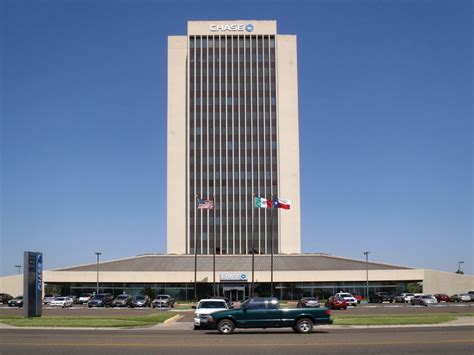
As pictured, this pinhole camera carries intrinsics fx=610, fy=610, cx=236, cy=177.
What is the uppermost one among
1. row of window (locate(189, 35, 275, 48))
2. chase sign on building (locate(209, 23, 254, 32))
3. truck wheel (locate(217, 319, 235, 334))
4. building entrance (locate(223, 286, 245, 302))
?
chase sign on building (locate(209, 23, 254, 32))

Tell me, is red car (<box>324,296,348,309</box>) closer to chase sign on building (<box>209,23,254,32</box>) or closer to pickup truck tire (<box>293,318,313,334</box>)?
pickup truck tire (<box>293,318,313,334</box>)

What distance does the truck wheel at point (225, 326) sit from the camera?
95.5 ft

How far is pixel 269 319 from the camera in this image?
2905 centimetres

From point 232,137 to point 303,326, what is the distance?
89114mm

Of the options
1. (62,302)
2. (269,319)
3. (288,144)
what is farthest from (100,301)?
(288,144)

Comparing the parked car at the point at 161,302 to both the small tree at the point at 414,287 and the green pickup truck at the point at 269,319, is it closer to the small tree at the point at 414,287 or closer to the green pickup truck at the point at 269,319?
the green pickup truck at the point at 269,319

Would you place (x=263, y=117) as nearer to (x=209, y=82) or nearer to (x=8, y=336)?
(x=209, y=82)

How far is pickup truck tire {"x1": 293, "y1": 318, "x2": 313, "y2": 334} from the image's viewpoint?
28.9m

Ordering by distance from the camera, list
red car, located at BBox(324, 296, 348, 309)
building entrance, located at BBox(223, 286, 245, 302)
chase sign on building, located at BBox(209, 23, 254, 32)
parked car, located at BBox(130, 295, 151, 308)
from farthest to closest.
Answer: chase sign on building, located at BBox(209, 23, 254, 32)
building entrance, located at BBox(223, 286, 245, 302)
parked car, located at BBox(130, 295, 151, 308)
red car, located at BBox(324, 296, 348, 309)

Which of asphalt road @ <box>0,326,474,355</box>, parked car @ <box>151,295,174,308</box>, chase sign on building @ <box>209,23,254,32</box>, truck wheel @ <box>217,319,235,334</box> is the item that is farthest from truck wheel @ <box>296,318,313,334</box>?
chase sign on building @ <box>209,23,254,32</box>

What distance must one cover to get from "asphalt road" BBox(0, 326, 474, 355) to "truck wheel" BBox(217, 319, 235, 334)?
45 cm

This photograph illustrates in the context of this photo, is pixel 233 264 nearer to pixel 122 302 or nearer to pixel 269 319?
pixel 122 302

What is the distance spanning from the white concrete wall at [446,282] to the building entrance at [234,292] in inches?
1160

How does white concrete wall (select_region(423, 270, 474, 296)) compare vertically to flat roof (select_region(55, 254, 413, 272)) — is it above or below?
below
